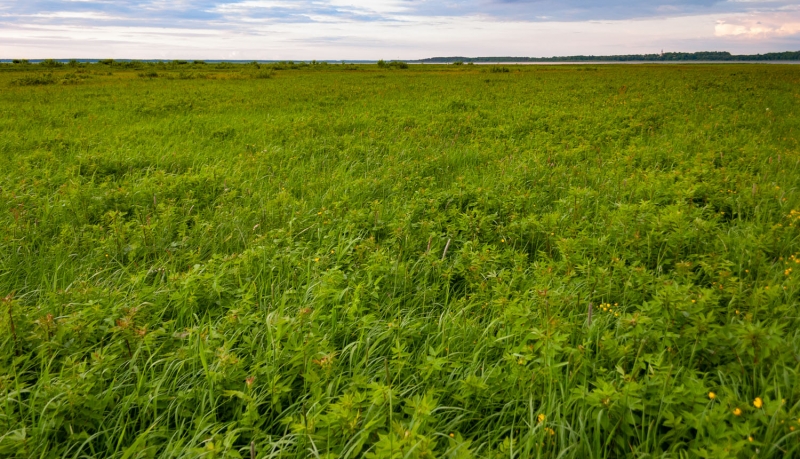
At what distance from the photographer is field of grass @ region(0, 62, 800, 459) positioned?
2.14 meters

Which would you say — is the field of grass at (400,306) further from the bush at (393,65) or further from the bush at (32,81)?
the bush at (393,65)

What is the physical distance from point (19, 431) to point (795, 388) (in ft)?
12.5

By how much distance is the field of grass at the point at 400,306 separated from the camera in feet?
7.02

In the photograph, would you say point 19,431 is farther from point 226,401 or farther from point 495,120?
point 495,120

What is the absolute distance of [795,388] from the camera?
85.2 inches

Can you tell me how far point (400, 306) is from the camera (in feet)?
11.6

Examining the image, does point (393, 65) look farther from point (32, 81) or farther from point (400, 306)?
point (400, 306)

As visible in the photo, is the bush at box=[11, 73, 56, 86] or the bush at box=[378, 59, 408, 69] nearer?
the bush at box=[11, 73, 56, 86]

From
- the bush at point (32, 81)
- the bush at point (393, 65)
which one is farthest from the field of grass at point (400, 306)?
the bush at point (393, 65)

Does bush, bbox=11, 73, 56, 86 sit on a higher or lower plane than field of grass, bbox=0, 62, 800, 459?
higher

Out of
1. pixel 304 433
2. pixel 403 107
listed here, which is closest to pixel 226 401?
pixel 304 433

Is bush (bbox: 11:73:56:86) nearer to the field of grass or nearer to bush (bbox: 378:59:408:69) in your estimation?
the field of grass

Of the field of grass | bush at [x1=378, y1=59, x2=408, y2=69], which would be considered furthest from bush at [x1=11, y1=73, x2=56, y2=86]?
bush at [x1=378, y1=59, x2=408, y2=69]

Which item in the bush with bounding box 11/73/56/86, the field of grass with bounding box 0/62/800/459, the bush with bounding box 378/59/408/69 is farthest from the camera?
the bush with bounding box 378/59/408/69
